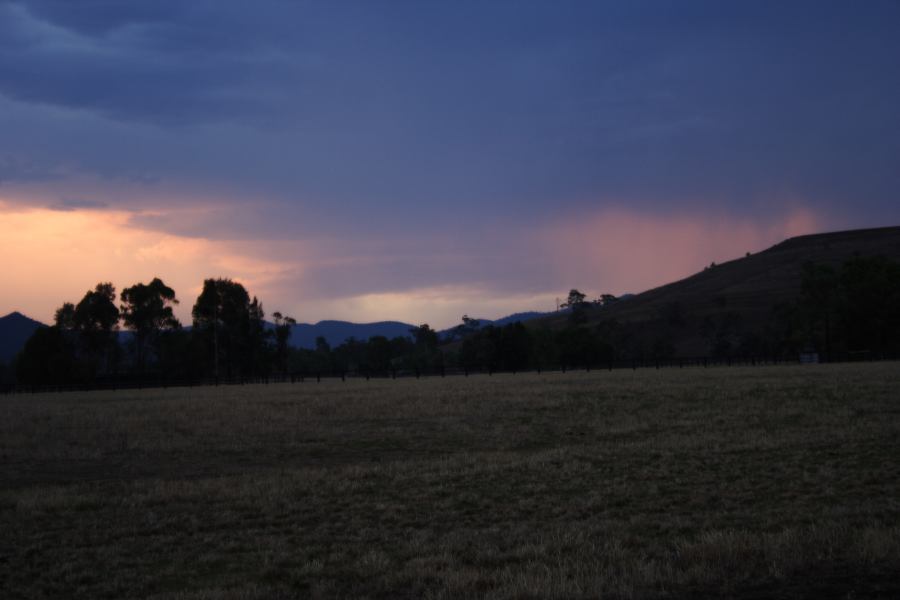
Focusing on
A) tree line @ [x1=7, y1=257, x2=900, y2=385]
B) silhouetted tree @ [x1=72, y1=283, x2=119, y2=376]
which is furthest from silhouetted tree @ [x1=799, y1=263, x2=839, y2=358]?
silhouetted tree @ [x1=72, y1=283, x2=119, y2=376]

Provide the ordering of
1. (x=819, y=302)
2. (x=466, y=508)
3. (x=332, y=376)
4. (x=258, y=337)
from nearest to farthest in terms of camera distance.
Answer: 1. (x=466, y=508)
2. (x=332, y=376)
3. (x=819, y=302)
4. (x=258, y=337)

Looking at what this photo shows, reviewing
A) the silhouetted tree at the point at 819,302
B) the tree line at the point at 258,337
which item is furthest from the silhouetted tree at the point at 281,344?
the silhouetted tree at the point at 819,302

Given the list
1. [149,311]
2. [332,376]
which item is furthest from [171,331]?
[332,376]

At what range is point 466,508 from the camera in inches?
585

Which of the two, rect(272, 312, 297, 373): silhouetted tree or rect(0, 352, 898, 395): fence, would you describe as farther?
rect(272, 312, 297, 373): silhouetted tree

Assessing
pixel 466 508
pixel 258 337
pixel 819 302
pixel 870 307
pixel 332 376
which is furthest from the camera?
pixel 258 337

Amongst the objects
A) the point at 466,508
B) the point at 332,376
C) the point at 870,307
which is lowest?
the point at 466,508

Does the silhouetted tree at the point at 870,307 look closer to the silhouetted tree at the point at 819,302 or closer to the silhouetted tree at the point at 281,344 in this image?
the silhouetted tree at the point at 819,302

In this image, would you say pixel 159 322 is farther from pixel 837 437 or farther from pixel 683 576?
pixel 683 576

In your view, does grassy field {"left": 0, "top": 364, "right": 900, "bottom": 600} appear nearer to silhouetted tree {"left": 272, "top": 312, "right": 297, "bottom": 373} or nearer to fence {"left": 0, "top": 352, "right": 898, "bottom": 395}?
fence {"left": 0, "top": 352, "right": 898, "bottom": 395}

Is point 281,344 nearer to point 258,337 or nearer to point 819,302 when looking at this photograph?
point 258,337

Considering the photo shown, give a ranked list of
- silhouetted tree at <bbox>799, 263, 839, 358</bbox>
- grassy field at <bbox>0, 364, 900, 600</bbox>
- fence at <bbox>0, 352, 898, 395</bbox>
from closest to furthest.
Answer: grassy field at <bbox>0, 364, 900, 600</bbox> < fence at <bbox>0, 352, 898, 395</bbox> < silhouetted tree at <bbox>799, 263, 839, 358</bbox>

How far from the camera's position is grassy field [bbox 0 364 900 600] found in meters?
9.85

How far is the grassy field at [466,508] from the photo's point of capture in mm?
9852
